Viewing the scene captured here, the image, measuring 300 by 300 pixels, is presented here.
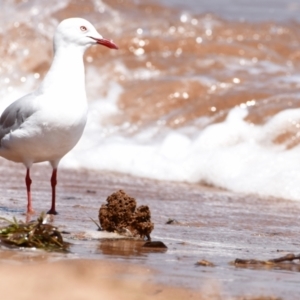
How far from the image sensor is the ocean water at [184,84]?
8.82 meters

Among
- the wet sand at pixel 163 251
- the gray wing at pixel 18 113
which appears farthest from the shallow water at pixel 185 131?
the gray wing at pixel 18 113

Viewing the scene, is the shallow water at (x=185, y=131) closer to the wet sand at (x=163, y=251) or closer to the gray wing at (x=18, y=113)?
the wet sand at (x=163, y=251)

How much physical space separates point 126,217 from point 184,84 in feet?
21.5

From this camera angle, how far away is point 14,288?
3781 mm

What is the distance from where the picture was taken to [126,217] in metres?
5.19

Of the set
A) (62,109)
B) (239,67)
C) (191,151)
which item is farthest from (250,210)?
(239,67)

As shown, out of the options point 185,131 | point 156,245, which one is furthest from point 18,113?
point 185,131

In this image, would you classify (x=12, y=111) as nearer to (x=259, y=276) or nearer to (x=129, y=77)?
(x=259, y=276)

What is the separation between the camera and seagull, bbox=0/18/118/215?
19.2 ft

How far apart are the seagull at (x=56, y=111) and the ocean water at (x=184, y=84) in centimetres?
245

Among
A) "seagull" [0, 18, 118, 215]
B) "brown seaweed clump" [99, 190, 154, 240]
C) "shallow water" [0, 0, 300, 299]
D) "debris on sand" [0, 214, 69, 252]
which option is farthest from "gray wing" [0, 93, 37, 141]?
"debris on sand" [0, 214, 69, 252]

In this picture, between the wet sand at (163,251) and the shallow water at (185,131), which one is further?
the shallow water at (185,131)

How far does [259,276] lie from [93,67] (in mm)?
9024

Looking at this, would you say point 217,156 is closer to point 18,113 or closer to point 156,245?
point 18,113
